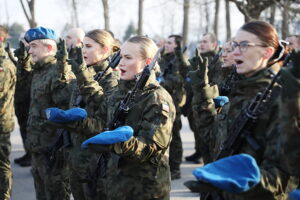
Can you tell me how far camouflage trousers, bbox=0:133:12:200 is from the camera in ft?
16.2

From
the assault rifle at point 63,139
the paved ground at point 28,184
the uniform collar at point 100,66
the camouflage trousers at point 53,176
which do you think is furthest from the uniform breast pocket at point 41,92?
the paved ground at point 28,184

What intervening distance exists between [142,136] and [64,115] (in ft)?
2.24

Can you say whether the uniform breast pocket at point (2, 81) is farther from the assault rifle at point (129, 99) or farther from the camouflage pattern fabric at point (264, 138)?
the camouflage pattern fabric at point (264, 138)

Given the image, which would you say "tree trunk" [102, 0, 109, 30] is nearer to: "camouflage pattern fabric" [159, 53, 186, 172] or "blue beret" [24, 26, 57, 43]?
"camouflage pattern fabric" [159, 53, 186, 172]

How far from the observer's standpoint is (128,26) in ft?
219

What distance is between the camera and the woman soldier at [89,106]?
11.8 feet

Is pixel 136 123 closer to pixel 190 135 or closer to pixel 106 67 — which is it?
pixel 106 67

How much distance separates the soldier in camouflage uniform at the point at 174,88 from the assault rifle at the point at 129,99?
11.8 feet

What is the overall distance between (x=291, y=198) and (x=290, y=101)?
17.3 inches

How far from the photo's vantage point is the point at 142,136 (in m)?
2.71

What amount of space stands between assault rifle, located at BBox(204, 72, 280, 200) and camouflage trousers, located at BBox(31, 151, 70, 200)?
237cm

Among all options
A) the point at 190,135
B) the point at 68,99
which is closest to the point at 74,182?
the point at 68,99

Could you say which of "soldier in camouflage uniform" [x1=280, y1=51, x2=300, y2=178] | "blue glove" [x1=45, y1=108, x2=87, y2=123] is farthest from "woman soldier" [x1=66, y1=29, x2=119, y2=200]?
"soldier in camouflage uniform" [x1=280, y1=51, x2=300, y2=178]

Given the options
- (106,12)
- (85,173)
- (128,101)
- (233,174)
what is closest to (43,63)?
(85,173)
